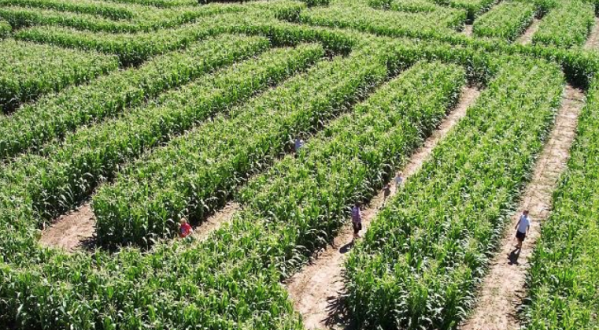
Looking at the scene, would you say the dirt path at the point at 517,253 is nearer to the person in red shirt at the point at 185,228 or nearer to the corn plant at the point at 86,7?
the person in red shirt at the point at 185,228

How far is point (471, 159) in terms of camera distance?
1816 centimetres

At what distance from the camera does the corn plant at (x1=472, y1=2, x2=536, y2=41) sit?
34594 mm

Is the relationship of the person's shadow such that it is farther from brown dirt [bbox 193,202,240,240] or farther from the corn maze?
brown dirt [bbox 193,202,240,240]

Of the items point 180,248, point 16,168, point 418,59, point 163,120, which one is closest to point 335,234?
point 180,248

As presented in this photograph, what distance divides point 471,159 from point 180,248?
378 inches

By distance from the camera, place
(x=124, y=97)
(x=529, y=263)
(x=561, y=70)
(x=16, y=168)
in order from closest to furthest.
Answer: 1. (x=529, y=263)
2. (x=16, y=168)
3. (x=124, y=97)
4. (x=561, y=70)

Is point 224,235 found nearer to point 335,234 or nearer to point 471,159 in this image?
point 335,234

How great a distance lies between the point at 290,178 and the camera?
1736 centimetres

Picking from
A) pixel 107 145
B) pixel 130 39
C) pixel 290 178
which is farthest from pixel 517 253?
pixel 130 39

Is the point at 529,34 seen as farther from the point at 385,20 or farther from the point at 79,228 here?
the point at 79,228

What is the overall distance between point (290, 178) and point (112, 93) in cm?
1065

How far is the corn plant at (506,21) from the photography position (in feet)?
113

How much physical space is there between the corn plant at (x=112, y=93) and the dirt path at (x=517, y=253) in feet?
49.7

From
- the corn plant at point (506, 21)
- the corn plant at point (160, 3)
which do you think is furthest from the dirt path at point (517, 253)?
the corn plant at point (160, 3)
